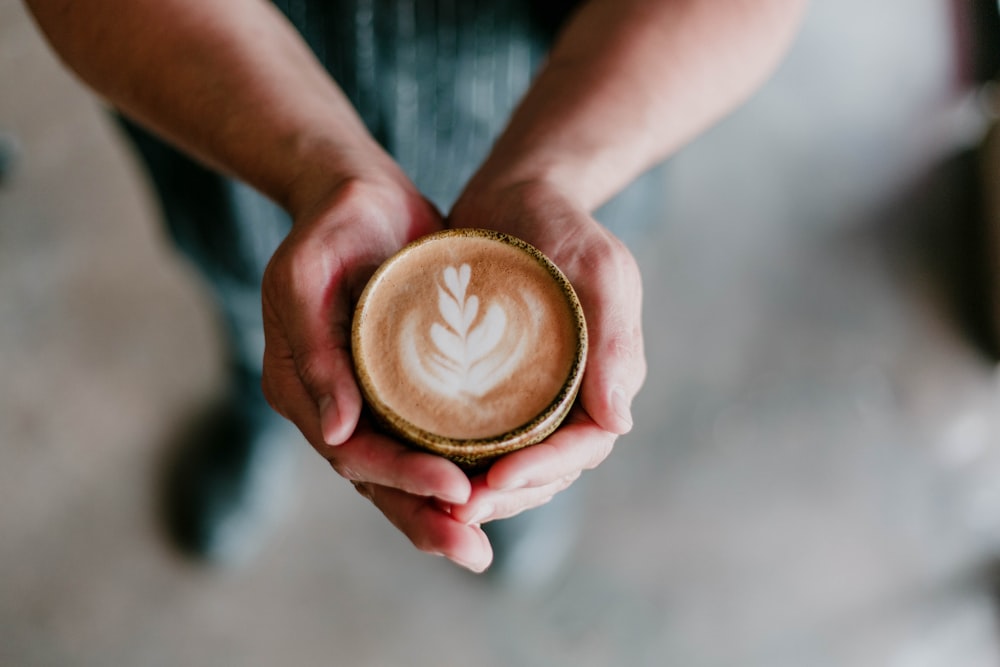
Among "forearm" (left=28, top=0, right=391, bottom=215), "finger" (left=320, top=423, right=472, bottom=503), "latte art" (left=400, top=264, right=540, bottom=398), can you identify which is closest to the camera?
"finger" (left=320, top=423, right=472, bottom=503)

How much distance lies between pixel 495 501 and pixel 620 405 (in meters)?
0.16

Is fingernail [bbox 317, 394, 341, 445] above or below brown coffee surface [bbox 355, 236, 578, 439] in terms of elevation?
below

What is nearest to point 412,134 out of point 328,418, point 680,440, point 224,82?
point 224,82

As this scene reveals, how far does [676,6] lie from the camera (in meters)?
1.00

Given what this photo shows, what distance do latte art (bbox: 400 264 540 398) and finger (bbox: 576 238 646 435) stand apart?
67 mm

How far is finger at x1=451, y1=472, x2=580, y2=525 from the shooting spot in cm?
74

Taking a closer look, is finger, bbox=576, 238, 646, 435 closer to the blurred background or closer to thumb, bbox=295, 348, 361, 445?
thumb, bbox=295, 348, 361, 445

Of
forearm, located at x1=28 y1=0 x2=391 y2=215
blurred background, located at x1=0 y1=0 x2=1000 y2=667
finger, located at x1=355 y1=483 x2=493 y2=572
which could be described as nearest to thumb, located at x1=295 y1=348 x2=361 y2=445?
finger, located at x1=355 y1=483 x2=493 y2=572

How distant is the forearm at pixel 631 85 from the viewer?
38.2 inches

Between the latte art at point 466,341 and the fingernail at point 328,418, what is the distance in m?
0.10

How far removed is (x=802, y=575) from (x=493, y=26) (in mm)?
1434

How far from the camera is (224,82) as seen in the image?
0.95 m

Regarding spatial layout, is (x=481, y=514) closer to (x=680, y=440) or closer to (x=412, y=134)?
(x=412, y=134)

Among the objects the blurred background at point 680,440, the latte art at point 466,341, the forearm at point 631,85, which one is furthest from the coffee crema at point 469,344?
the blurred background at point 680,440
